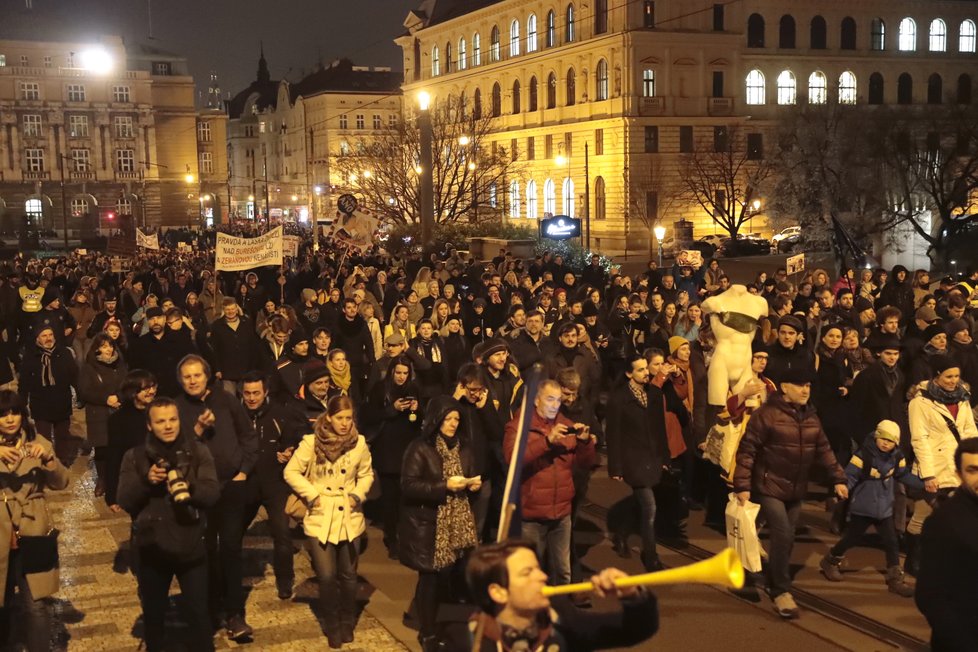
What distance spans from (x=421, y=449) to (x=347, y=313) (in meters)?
6.55

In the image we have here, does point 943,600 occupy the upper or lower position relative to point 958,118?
lower

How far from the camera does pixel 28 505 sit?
21.4 ft

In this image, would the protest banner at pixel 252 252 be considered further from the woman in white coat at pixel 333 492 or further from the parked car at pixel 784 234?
the parked car at pixel 784 234

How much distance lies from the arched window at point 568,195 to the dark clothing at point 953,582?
67.9 m

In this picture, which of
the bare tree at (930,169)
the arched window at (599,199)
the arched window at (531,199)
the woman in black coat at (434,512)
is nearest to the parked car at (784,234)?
the bare tree at (930,169)

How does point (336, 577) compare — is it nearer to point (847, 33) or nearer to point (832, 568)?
point (832, 568)

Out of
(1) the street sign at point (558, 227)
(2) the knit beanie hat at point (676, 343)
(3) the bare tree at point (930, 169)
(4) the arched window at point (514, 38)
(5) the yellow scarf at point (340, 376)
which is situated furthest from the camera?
(4) the arched window at point (514, 38)

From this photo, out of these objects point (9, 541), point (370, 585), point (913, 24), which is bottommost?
point (370, 585)

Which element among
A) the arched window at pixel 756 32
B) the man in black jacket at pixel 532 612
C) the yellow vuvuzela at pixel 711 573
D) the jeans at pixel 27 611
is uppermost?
the arched window at pixel 756 32

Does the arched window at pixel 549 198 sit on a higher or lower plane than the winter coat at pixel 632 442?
higher

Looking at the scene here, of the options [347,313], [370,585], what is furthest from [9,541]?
[347,313]

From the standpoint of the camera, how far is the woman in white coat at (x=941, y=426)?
809cm

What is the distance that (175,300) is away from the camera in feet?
63.2

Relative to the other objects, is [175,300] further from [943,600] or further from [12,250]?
[12,250]
